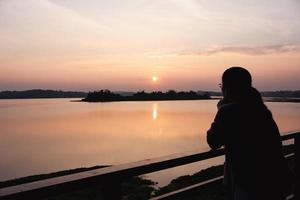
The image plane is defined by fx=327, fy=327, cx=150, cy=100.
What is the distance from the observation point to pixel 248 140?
2.05m

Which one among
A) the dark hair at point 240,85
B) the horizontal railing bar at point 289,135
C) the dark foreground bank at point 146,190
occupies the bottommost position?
the dark foreground bank at point 146,190

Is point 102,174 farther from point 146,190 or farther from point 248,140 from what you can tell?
point 146,190

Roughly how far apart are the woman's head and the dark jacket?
0.07m

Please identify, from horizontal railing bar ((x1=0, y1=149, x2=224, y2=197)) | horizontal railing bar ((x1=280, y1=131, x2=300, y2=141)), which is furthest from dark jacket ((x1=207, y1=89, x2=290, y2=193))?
horizontal railing bar ((x1=280, y1=131, x2=300, y2=141))

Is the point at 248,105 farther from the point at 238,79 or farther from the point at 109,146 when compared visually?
the point at 109,146

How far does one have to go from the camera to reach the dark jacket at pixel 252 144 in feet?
6.73

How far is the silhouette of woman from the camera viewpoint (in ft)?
6.74

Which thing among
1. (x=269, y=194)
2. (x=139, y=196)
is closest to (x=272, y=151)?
(x=269, y=194)

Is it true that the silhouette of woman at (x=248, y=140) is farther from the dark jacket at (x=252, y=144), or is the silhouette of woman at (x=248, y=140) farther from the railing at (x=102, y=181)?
the railing at (x=102, y=181)

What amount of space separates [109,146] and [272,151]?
39.0 metres

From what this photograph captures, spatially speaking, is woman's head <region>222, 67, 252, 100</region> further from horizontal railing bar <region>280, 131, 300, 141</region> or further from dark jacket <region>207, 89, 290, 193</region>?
horizontal railing bar <region>280, 131, 300, 141</region>

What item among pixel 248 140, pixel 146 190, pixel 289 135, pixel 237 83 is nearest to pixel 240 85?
pixel 237 83

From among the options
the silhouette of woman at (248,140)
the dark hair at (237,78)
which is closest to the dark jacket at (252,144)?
the silhouette of woman at (248,140)

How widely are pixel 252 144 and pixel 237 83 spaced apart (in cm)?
41
